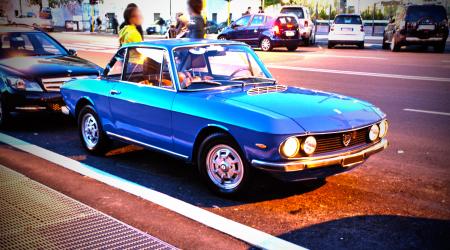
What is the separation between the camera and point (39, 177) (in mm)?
5090

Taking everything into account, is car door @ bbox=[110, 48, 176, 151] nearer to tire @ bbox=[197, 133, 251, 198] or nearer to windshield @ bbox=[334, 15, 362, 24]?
tire @ bbox=[197, 133, 251, 198]

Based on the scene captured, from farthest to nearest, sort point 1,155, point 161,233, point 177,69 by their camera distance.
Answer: point 1,155 → point 177,69 → point 161,233

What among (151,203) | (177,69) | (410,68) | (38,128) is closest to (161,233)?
(151,203)

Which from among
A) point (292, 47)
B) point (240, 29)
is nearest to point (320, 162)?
point (240, 29)

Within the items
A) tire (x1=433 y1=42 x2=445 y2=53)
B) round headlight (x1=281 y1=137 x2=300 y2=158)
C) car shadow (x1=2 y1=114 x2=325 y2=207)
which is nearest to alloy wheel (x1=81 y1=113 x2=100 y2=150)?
car shadow (x1=2 y1=114 x2=325 y2=207)

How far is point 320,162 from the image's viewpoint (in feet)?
13.4

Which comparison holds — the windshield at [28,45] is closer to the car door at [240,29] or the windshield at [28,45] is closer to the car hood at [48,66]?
the car hood at [48,66]

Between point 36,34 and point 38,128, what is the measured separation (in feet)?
7.91

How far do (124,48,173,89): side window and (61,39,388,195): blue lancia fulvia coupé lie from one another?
0.01 m

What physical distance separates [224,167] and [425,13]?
63.1 feet

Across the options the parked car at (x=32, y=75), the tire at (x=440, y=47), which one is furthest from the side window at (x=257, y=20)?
the parked car at (x=32, y=75)

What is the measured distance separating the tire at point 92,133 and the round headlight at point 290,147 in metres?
2.70

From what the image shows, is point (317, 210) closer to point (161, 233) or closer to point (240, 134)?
point (240, 134)

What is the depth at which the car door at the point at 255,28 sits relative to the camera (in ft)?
70.8
